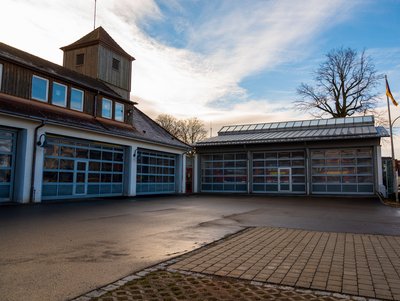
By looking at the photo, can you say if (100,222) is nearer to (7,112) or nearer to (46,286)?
(46,286)

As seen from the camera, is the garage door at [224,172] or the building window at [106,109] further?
the garage door at [224,172]

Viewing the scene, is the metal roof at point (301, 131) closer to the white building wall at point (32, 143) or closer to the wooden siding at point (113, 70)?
the wooden siding at point (113, 70)

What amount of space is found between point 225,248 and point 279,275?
1.81m

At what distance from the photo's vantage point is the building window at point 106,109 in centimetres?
2133

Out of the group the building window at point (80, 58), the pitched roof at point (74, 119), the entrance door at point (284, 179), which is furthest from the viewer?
the building window at point (80, 58)

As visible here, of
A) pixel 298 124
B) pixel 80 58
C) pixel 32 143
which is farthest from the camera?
pixel 298 124

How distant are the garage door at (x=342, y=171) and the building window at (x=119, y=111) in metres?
13.8

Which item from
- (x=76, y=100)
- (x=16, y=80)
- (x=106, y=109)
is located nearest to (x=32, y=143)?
(x=16, y=80)

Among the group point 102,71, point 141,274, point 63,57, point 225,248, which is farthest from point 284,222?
point 63,57

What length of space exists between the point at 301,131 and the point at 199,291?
2721 cm

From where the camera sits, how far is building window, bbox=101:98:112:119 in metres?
21.3

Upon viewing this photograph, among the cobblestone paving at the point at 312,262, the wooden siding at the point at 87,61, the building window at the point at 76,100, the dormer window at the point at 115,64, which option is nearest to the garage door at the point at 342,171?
the dormer window at the point at 115,64

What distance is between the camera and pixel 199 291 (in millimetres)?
4035

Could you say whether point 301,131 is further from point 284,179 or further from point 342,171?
point 342,171
